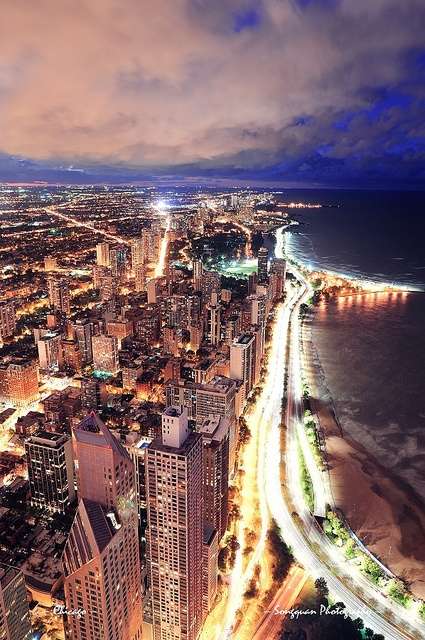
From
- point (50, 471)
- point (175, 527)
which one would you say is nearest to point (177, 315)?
point (50, 471)

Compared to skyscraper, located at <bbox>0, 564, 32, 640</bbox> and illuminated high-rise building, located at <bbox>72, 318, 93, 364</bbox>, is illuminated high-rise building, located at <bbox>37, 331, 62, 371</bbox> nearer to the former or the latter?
illuminated high-rise building, located at <bbox>72, 318, 93, 364</bbox>

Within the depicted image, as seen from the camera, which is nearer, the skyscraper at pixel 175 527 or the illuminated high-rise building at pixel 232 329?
the skyscraper at pixel 175 527

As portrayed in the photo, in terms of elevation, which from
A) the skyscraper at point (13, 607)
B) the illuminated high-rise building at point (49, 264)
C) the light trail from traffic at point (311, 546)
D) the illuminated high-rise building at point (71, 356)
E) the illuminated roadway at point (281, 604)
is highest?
the skyscraper at point (13, 607)

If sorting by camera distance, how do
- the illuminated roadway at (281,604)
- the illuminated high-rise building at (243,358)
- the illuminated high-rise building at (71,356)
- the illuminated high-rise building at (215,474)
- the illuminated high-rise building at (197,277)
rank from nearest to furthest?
the illuminated roadway at (281,604), the illuminated high-rise building at (215,474), the illuminated high-rise building at (243,358), the illuminated high-rise building at (71,356), the illuminated high-rise building at (197,277)

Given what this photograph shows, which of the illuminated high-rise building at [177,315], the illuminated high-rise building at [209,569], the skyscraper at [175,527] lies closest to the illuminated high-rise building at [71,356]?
the illuminated high-rise building at [177,315]

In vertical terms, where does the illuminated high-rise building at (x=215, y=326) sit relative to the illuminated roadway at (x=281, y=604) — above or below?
above

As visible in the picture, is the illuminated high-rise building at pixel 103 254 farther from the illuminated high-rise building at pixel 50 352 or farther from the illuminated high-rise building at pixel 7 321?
the illuminated high-rise building at pixel 50 352

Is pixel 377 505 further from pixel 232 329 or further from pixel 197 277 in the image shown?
pixel 197 277

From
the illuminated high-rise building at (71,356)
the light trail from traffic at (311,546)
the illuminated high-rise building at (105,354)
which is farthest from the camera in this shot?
the illuminated high-rise building at (71,356)
